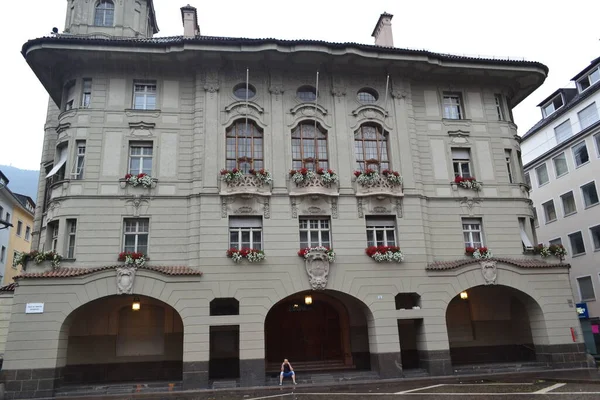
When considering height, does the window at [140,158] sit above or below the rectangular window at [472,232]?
above

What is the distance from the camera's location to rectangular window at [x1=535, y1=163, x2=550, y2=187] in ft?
133

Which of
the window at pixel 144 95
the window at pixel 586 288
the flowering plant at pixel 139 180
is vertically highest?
the window at pixel 144 95

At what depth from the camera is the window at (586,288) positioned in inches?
1363

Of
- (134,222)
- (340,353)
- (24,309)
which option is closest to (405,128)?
(340,353)

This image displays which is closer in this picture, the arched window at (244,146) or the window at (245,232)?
the window at (245,232)

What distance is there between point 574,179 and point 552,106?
26.3ft

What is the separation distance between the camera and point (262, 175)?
23656 millimetres

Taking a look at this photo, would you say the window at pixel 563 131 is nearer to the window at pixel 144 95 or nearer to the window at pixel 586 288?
the window at pixel 586 288

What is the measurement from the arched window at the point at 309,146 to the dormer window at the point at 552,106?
25930mm

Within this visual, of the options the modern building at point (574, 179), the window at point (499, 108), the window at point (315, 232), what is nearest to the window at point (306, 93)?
the window at point (315, 232)

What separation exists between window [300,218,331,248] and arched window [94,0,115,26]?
17.3m

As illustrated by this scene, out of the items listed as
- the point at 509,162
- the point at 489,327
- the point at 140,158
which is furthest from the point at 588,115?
the point at 140,158

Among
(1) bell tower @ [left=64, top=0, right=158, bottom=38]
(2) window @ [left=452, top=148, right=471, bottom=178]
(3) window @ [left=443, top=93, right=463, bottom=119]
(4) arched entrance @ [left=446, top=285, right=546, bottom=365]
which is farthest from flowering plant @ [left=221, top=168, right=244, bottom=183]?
(4) arched entrance @ [left=446, top=285, right=546, bottom=365]

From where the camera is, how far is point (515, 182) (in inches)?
1059
